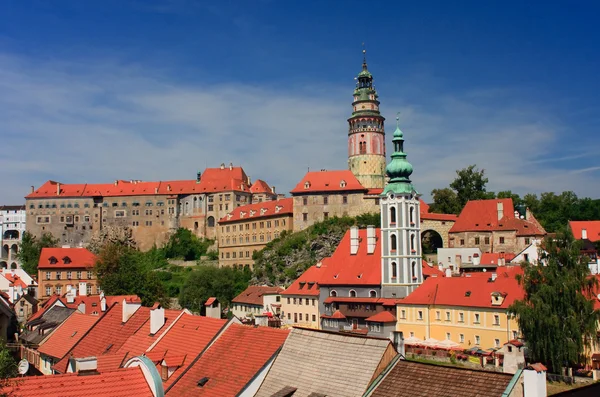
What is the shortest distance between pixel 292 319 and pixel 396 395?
142 ft

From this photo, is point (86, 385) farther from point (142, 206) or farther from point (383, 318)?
point (142, 206)

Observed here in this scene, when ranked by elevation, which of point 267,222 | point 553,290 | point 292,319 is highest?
point 267,222

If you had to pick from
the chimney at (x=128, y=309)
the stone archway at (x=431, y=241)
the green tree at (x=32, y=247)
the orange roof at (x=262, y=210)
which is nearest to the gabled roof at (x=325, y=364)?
the chimney at (x=128, y=309)

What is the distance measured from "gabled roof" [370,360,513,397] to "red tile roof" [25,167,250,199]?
290ft

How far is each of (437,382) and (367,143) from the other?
7459 cm

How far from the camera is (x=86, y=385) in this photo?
13180 mm

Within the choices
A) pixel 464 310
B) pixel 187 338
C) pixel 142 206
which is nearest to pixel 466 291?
pixel 464 310

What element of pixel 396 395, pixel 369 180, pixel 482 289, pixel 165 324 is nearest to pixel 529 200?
pixel 369 180

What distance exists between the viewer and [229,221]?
94750 millimetres

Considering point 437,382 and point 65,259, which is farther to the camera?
point 65,259

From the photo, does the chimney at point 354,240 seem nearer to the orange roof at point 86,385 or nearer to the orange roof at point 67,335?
the orange roof at point 67,335

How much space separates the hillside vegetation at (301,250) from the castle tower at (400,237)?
24208mm

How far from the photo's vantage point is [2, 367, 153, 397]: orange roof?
1275 cm

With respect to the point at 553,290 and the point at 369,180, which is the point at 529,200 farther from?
the point at 553,290
